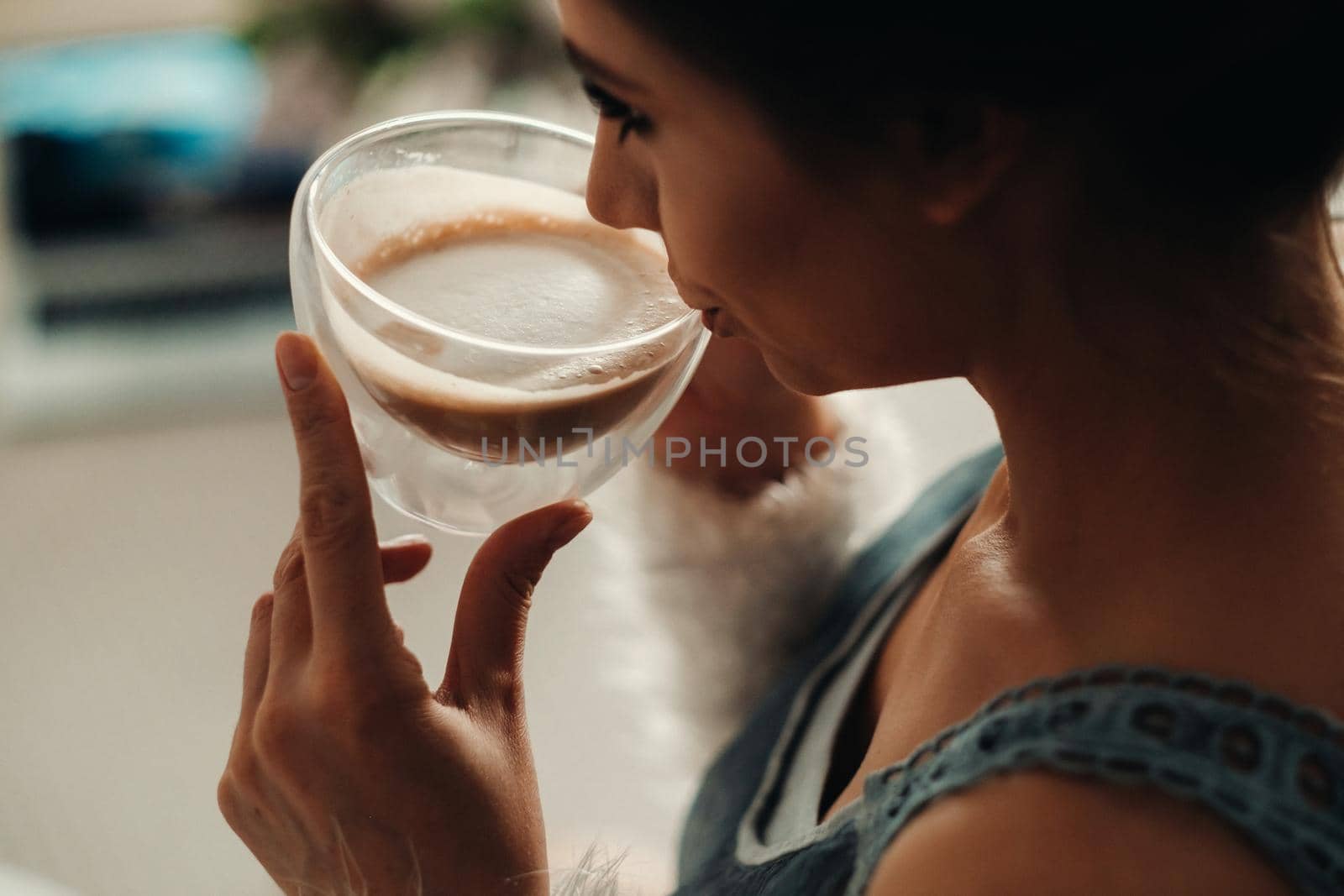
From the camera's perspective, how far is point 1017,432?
1.67 feet

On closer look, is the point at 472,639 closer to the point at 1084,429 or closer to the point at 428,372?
the point at 428,372

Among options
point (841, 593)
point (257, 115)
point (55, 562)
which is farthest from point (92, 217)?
point (841, 593)

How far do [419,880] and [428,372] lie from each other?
0.20 m

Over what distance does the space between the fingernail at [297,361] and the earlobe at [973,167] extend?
257mm

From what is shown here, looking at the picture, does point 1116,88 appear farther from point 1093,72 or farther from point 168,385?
point 168,385

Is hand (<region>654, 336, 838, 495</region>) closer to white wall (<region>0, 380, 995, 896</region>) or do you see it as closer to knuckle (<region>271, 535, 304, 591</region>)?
white wall (<region>0, 380, 995, 896</region>)

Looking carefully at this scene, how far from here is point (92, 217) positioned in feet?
5.62

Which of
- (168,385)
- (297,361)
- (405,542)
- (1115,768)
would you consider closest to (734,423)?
(405,542)

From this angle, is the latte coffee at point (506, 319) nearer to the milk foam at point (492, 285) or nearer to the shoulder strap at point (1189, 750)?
the milk foam at point (492, 285)

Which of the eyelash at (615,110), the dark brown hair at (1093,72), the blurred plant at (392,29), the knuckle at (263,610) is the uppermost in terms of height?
the dark brown hair at (1093,72)

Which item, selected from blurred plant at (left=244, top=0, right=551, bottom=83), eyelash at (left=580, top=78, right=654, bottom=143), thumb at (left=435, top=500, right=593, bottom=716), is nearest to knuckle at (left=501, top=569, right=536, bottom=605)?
thumb at (left=435, top=500, right=593, bottom=716)

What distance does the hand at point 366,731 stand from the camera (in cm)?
53

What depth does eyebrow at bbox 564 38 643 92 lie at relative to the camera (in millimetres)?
441

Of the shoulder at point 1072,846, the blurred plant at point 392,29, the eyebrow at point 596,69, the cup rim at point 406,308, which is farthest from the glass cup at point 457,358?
the blurred plant at point 392,29
